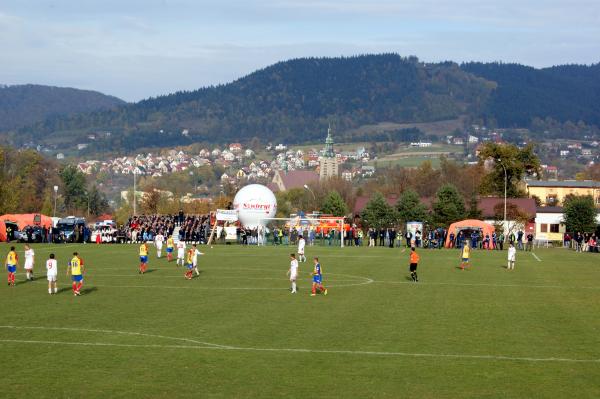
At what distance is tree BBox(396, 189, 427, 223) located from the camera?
91.1 m

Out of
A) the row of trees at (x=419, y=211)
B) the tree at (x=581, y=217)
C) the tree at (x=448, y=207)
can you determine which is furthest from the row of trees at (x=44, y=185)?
the tree at (x=581, y=217)

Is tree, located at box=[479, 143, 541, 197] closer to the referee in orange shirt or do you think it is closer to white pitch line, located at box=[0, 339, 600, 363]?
the referee in orange shirt

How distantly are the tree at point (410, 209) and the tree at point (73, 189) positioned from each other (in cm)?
7886

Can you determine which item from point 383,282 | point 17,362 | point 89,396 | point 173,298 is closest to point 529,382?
point 89,396

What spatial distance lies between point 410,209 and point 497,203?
54.4ft

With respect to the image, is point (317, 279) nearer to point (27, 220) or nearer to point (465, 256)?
point (465, 256)

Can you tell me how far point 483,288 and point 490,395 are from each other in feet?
69.9

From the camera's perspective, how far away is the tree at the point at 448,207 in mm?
88250

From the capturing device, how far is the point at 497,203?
104188 millimetres

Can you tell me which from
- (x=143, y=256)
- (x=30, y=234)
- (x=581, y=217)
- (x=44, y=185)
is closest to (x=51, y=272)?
(x=143, y=256)

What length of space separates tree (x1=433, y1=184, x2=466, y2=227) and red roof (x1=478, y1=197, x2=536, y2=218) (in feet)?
42.3

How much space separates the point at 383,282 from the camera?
42.0 metres

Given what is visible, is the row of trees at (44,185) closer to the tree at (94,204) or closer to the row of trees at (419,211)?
the tree at (94,204)

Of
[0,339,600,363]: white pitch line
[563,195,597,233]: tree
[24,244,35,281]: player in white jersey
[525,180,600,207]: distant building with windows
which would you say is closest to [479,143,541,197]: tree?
[563,195,597,233]: tree
